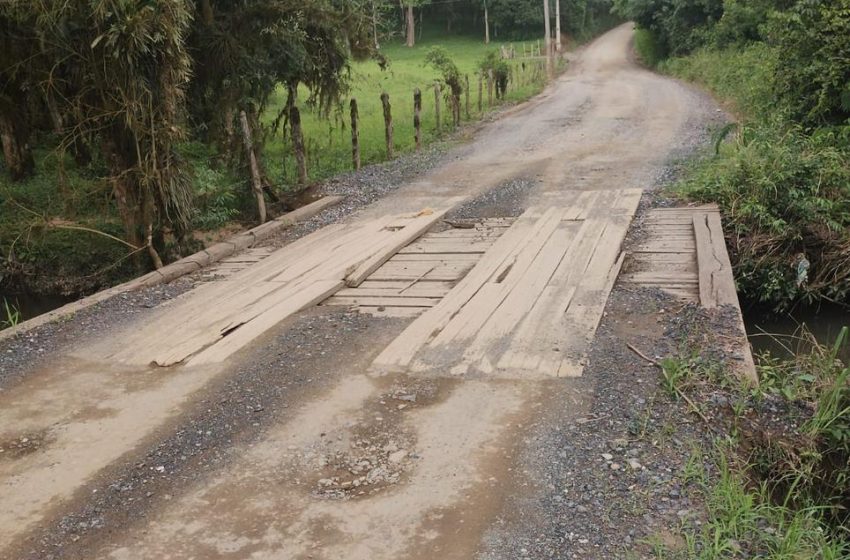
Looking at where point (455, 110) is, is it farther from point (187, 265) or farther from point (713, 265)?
point (713, 265)

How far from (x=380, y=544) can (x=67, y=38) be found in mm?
6711

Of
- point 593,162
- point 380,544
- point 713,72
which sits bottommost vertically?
point 380,544

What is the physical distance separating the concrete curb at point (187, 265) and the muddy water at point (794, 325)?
621 centimetres

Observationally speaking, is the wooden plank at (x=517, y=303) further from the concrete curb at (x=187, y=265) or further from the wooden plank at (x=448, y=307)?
the concrete curb at (x=187, y=265)

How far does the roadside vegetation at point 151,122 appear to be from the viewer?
787cm

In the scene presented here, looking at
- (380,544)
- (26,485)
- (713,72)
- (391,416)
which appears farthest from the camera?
(713,72)

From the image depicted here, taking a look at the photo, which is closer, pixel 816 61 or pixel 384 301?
pixel 384 301

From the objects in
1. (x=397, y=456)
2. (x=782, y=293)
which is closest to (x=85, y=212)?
(x=397, y=456)

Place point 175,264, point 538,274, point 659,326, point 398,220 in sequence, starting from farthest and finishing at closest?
point 398,220
point 175,264
point 538,274
point 659,326

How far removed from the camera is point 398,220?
1010 cm

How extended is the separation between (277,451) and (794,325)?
271 inches

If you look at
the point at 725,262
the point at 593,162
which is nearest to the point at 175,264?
the point at 725,262

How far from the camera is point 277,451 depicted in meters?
4.51

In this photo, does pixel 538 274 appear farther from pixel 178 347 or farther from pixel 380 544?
pixel 380 544
